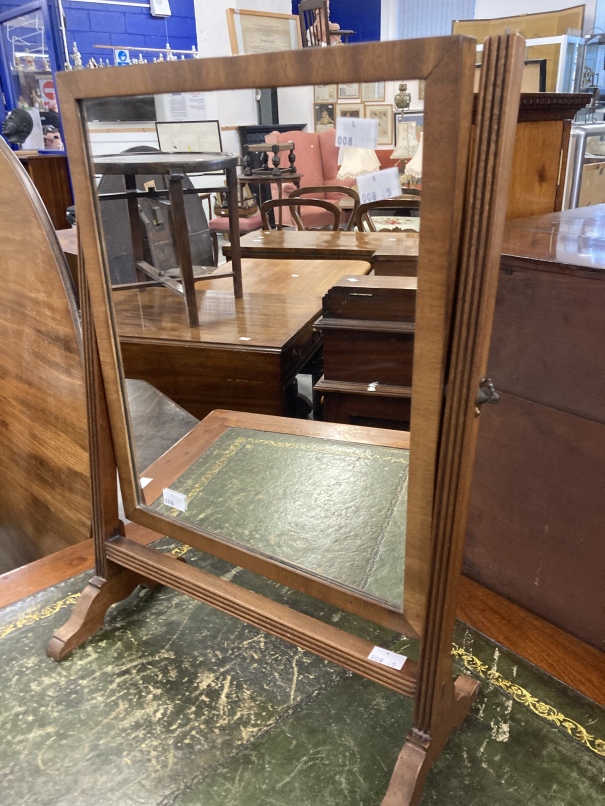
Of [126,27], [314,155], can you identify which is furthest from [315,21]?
[126,27]

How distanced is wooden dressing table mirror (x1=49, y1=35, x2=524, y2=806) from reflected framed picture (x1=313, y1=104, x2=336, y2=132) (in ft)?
0.09

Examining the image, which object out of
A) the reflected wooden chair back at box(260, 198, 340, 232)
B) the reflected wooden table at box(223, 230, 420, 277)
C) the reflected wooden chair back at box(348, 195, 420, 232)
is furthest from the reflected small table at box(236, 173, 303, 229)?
the reflected wooden table at box(223, 230, 420, 277)

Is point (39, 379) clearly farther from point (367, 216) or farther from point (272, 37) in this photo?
point (367, 216)

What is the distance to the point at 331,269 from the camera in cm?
231

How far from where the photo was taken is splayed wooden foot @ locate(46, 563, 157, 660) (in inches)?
35.4

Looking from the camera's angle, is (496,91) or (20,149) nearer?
(496,91)

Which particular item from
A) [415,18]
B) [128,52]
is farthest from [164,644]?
[415,18]

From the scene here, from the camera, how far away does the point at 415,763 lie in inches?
26.7

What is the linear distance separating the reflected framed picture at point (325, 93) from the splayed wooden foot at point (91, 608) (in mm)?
696

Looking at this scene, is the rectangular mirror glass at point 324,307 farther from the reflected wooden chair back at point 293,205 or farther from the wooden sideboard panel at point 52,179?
the wooden sideboard panel at point 52,179

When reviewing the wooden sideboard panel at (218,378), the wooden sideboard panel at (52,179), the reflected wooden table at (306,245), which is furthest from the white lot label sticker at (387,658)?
the wooden sideboard panel at (52,179)

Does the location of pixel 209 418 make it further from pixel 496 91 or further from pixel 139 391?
pixel 496 91

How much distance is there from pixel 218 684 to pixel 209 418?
25.9 inches

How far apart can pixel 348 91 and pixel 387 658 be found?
592 millimetres
